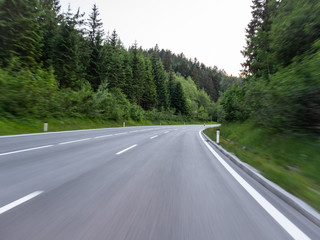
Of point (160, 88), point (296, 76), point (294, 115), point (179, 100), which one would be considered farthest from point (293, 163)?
point (179, 100)

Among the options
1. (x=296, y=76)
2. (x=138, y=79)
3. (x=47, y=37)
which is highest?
(x=47, y=37)

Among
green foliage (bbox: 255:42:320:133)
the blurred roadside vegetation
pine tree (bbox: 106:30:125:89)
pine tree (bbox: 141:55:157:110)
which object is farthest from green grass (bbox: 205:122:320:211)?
pine tree (bbox: 141:55:157:110)

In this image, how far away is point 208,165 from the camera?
593 cm

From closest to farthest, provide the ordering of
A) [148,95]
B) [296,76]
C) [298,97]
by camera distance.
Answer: [298,97] < [296,76] < [148,95]

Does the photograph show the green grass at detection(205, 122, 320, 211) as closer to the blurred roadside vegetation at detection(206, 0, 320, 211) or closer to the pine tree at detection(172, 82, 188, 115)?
the blurred roadside vegetation at detection(206, 0, 320, 211)

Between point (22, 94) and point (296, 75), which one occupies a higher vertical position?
point (22, 94)

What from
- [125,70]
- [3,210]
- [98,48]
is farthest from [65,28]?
[3,210]

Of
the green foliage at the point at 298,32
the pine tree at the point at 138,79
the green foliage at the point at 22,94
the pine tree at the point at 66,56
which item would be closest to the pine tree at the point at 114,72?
the pine tree at the point at 138,79

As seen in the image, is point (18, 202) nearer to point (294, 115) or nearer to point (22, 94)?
Result: point (294, 115)

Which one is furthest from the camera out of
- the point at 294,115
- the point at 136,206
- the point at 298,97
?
the point at 294,115

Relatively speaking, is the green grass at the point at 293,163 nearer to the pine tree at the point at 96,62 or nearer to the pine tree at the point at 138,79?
the pine tree at the point at 96,62

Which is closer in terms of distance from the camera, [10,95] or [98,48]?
[10,95]

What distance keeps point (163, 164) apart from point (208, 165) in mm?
1405

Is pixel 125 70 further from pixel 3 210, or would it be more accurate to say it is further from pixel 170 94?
pixel 3 210
